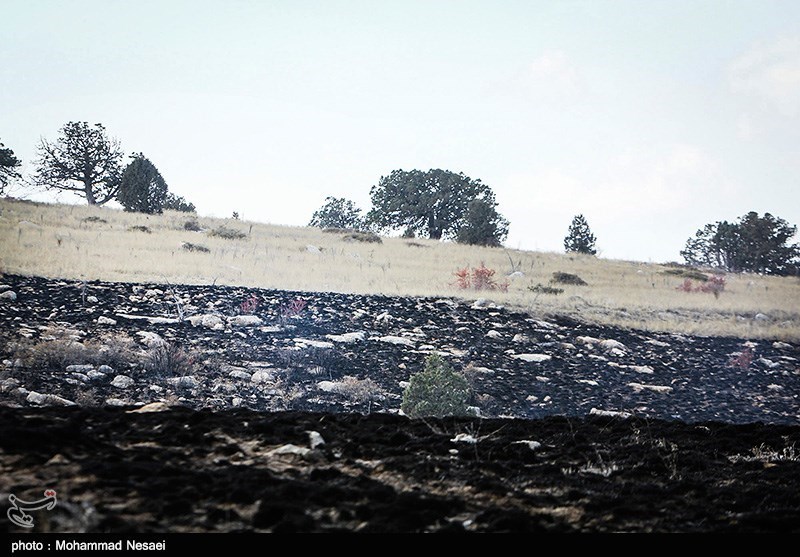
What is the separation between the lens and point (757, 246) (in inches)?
995

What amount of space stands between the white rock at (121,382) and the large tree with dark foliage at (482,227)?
1407cm

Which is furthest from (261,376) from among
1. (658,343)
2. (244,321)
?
(658,343)

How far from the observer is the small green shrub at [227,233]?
16.3 meters

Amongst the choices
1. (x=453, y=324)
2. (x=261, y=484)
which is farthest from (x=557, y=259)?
(x=261, y=484)

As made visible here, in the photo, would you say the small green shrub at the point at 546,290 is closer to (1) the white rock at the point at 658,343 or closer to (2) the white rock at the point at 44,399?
(1) the white rock at the point at 658,343

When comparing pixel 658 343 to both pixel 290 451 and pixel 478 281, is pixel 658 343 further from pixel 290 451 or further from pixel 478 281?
pixel 290 451

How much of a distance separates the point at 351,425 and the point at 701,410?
262 inches

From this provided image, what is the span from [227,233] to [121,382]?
32.5 ft

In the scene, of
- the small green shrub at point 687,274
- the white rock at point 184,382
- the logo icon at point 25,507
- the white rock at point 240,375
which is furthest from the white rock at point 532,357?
the small green shrub at point 687,274

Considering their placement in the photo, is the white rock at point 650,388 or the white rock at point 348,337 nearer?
the white rock at point 650,388

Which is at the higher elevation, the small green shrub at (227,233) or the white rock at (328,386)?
the small green shrub at (227,233)

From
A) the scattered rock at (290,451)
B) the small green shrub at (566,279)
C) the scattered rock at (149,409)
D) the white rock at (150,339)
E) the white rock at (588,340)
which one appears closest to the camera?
the scattered rock at (290,451)

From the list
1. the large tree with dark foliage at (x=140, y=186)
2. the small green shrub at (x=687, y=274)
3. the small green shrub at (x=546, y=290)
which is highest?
the large tree with dark foliage at (x=140, y=186)

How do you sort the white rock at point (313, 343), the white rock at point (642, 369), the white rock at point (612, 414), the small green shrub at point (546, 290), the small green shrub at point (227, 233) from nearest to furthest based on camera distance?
the white rock at point (612, 414)
the white rock at point (313, 343)
the white rock at point (642, 369)
the small green shrub at point (546, 290)
the small green shrub at point (227, 233)
